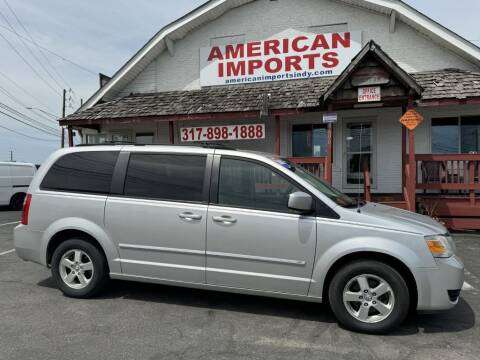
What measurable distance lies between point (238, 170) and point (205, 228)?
72cm

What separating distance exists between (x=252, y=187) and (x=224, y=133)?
306 inches

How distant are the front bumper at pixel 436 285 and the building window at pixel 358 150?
27.6 ft

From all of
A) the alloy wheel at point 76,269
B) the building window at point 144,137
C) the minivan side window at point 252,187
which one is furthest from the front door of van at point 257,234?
the building window at point 144,137

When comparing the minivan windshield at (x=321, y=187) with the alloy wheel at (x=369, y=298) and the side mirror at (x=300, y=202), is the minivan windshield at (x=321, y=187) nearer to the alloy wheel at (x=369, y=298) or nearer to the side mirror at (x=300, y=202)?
the side mirror at (x=300, y=202)

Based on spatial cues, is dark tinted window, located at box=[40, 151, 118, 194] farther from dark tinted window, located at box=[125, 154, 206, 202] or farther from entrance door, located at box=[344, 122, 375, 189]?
entrance door, located at box=[344, 122, 375, 189]

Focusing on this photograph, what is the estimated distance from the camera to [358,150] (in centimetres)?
1208

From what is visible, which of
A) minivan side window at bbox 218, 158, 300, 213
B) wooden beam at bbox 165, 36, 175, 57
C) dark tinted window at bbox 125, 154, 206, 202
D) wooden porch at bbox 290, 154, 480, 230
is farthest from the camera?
wooden beam at bbox 165, 36, 175, 57

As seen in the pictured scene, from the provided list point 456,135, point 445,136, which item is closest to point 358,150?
point 445,136

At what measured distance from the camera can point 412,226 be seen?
380 centimetres

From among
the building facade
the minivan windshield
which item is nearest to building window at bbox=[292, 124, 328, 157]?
the building facade

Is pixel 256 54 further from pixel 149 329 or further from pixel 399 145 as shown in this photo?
pixel 149 329

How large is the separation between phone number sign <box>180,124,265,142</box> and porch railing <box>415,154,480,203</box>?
436cm

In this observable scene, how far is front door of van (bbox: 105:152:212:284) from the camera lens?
4.26 metres

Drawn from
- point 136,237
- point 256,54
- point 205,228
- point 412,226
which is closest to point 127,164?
point 136,237
